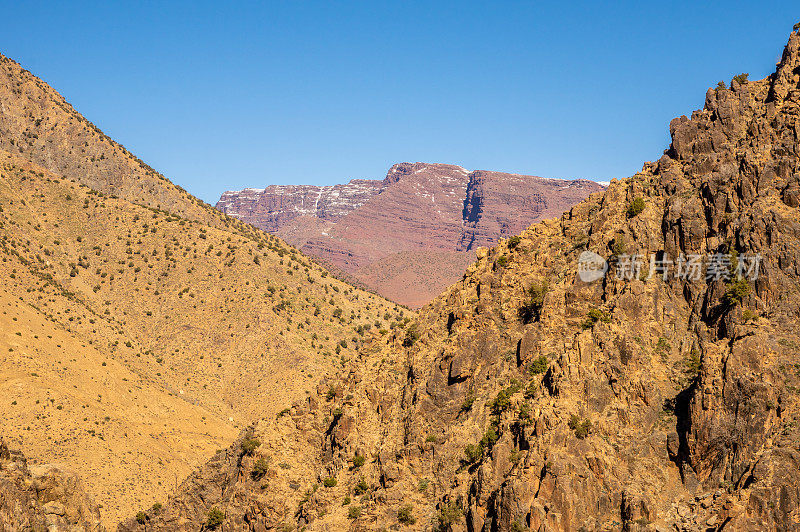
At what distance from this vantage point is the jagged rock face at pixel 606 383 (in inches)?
1658

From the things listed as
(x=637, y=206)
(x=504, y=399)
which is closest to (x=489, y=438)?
(x=504, y=399)

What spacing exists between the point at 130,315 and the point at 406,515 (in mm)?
88559

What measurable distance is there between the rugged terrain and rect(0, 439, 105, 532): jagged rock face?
12565mm

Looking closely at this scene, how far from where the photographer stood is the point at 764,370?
139 ft

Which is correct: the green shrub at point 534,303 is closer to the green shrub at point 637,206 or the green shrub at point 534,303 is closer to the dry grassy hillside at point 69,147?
the green shrub at point 637,206

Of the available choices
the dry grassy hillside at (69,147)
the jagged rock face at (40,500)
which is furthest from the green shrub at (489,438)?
the dry grassy hillside at (69,147)

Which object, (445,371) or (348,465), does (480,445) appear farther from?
(348,465)

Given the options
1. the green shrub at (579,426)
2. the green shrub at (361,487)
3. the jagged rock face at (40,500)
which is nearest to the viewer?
the green shrub at (579,426)

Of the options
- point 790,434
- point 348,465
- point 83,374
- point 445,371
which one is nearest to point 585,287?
point 445,371

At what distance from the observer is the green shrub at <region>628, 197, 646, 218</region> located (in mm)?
54094

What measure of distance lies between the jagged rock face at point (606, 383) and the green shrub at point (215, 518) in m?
Answer: 0.99

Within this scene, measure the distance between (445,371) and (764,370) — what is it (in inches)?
861

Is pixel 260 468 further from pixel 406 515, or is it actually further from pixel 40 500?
pixel 40 500

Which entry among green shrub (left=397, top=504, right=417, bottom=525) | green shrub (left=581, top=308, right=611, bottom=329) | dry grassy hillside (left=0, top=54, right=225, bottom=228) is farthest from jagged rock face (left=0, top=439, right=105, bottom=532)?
dry grassy hillside (left=0, top=54, right=225, bottom=228)
